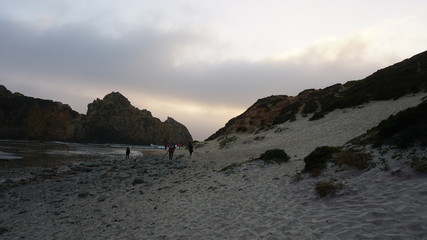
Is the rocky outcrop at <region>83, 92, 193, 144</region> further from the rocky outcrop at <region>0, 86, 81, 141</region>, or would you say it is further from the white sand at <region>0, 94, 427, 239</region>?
the white sand at <region>0, 94, 427, 239</region>

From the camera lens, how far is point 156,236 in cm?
877

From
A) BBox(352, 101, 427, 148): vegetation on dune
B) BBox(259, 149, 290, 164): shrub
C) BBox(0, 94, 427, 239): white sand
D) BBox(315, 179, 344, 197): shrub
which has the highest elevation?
BBox(352, 101, 427, 148): vegetation on dune

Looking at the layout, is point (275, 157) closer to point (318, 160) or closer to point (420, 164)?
point (318, 160)

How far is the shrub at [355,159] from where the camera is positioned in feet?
37.5

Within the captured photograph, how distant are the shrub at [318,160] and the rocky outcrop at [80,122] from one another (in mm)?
98366

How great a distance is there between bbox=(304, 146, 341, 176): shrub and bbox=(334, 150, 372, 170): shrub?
606 mm

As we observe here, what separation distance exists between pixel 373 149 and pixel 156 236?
10.2 meters

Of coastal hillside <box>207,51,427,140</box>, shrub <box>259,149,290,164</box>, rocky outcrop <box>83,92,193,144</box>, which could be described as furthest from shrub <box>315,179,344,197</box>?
rocky outcrop <box>83,92,193,144</box>

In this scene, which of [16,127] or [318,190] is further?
[16,127]

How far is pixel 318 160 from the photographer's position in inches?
540

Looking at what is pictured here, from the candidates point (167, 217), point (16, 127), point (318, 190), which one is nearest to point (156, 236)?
point (167, 217)

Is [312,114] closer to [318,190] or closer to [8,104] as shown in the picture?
[318,190]

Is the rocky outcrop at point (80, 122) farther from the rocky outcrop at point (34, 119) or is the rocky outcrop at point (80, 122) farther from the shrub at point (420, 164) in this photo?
the shrub at point (420, 164)

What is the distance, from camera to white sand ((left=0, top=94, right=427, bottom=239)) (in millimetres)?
7090
